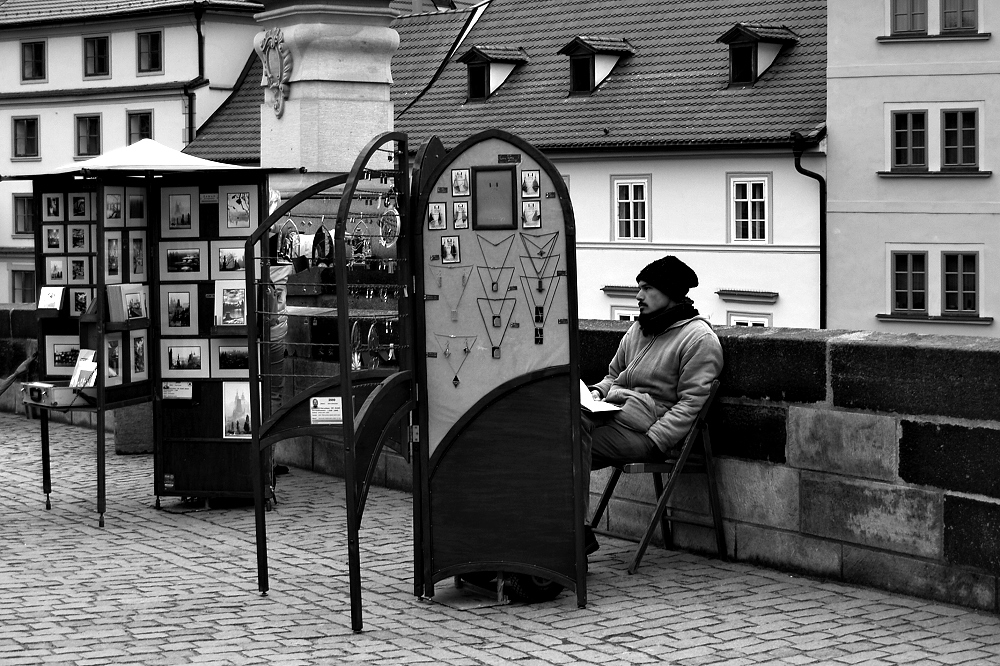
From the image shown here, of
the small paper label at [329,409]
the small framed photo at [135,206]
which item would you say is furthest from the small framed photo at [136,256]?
the small paper label at [329,409]

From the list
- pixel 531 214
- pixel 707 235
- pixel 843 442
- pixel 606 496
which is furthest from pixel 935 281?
pixel 531 214

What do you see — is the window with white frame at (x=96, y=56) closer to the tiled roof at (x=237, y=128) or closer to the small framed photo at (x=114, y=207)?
the tiled roof at (x=237, y=128)

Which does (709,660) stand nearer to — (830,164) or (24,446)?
(24,446)

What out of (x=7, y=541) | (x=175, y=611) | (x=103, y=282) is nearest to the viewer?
(x=175, y=611)

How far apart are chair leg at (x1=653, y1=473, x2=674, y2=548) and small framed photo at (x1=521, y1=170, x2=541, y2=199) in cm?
164

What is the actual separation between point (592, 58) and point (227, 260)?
35.3 metres

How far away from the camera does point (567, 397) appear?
651 cm

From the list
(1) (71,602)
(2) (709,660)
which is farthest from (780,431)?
(1) (71,602)

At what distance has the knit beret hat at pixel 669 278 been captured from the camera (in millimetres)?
7109

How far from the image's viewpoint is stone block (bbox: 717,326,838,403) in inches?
271

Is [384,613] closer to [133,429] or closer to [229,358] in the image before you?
[229,358]

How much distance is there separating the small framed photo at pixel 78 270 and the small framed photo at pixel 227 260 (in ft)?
3.20

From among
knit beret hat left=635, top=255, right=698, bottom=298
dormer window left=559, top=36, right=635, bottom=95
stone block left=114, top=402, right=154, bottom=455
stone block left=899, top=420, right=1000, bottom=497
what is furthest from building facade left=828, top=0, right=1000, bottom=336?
stone block left=899, top=420, right=1000, bottom=497

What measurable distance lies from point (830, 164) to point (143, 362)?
30.6m
